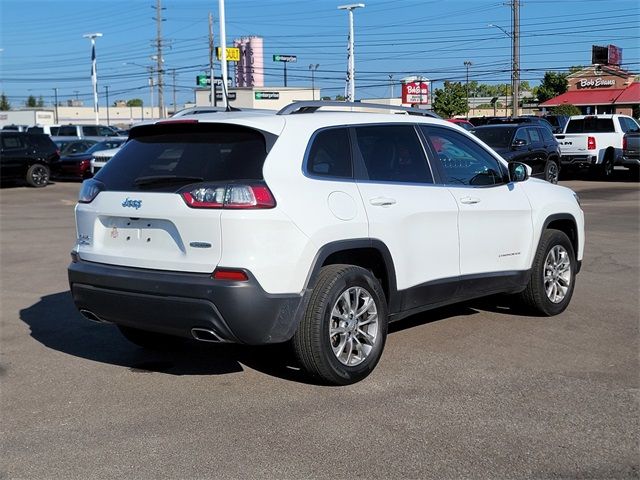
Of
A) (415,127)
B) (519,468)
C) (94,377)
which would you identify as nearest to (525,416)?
(519,468)

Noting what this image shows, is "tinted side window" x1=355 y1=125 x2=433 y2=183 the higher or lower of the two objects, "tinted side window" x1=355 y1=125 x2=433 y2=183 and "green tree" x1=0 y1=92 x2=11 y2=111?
the lower

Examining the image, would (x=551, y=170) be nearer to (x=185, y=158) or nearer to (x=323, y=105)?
(x=323, y=105)

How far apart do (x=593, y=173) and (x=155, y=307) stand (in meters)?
24.2

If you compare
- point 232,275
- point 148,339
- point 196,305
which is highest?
point 232,275

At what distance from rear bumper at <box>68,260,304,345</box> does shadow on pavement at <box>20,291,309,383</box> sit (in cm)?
78

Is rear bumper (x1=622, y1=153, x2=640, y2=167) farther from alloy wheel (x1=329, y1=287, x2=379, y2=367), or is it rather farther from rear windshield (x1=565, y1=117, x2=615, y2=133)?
alloy wheel (x1=329, y1=287, x2=379, y2=367)

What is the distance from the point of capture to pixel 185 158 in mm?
5039

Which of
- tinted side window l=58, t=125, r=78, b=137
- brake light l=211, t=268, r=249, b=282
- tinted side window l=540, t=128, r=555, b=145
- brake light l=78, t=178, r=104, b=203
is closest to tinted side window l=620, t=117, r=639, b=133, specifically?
tinted side window l=540, t=128, r=555, b=145

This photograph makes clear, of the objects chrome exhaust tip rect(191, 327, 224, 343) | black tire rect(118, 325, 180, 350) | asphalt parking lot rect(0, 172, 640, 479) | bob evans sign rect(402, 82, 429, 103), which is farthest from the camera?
bob evans sign rect(402, 82, 429, 103)

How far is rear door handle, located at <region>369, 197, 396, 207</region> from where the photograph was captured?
17.6 ft

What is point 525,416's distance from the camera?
4.68 m

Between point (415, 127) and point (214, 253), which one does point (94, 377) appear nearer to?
point (214, 253)

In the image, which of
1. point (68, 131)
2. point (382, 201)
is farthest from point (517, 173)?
point (68, 131)

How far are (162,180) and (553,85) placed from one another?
273 ft
